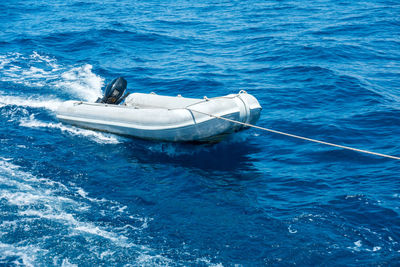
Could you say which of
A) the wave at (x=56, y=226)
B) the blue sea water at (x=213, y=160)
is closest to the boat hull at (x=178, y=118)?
the blue sea water at (x=213, y=160)

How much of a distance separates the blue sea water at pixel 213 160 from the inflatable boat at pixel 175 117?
335mm

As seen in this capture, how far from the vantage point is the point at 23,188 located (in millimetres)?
8391

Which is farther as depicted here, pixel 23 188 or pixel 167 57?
pixel 167 57

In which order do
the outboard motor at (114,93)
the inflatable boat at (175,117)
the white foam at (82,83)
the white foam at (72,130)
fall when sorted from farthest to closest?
the white foam at (82,83), the outboard motor at (114,93), the white foam at (72,130), the inflatable boat at (175,117)

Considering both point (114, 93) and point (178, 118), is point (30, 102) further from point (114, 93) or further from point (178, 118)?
point (178, 118)

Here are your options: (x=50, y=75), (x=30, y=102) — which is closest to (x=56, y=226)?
(x=30, y=102)

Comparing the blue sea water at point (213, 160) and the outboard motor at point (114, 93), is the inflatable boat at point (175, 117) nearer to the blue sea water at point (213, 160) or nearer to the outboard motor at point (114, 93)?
the blue sea water at point (213, 160)

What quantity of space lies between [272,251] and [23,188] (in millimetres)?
4911

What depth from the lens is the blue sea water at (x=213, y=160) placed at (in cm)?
677

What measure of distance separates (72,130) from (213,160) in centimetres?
404

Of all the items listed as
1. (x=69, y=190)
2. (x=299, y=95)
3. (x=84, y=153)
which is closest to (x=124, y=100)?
(x=84, y=153)

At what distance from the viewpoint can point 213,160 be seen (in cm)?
976

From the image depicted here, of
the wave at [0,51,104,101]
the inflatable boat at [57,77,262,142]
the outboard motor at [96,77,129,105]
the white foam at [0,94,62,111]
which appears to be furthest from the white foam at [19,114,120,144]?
the wave at [0,51,104,101]

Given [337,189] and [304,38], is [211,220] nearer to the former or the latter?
[337,189]
